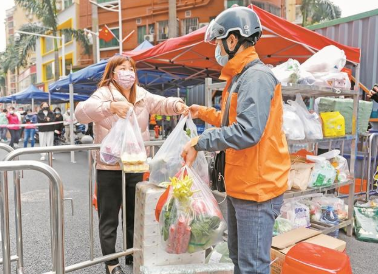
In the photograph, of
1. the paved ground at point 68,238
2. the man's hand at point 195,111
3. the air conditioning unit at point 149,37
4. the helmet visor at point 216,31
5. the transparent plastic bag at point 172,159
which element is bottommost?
the paved ground at point 68,238

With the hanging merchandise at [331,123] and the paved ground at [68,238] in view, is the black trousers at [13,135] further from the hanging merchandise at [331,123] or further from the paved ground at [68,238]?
the hanging merchandise at [331,123]

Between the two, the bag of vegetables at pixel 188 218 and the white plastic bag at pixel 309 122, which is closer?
the bag of vegetables at pixel 188 218

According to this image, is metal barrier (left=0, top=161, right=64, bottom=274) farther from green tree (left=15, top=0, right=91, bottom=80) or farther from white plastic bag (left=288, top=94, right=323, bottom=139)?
green tree (left=15, top=0, right=91, bottom=80)

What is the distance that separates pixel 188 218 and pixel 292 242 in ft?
4.67

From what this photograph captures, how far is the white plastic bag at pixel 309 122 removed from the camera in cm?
320

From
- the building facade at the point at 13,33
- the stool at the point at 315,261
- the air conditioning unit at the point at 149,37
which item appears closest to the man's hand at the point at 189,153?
the stool at the point at 315,261

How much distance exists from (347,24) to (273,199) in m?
5.55

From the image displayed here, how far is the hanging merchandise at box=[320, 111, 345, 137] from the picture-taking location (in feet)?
11.4

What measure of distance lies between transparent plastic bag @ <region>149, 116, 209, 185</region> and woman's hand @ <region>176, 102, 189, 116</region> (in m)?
0.04

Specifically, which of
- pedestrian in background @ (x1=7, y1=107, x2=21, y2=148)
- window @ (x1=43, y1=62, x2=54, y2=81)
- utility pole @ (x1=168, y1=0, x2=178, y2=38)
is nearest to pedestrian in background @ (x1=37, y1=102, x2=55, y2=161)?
pedestrian in background @ (x1=7, y1=107, x2=21, y2=148)

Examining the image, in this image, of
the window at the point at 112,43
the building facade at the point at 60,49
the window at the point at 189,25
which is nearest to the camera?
the window at the point at 189,25

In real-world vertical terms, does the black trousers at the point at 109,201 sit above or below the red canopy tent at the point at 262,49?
below

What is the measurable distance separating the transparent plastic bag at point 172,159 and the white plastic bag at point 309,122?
1.39 metres

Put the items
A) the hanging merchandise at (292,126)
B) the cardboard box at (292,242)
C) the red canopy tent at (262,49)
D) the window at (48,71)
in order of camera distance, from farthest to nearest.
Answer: the window at (48,71) < the red canopy tent at (262,49) < the hanging merchandise at (292,126) < the cardboard box at (292,242)
